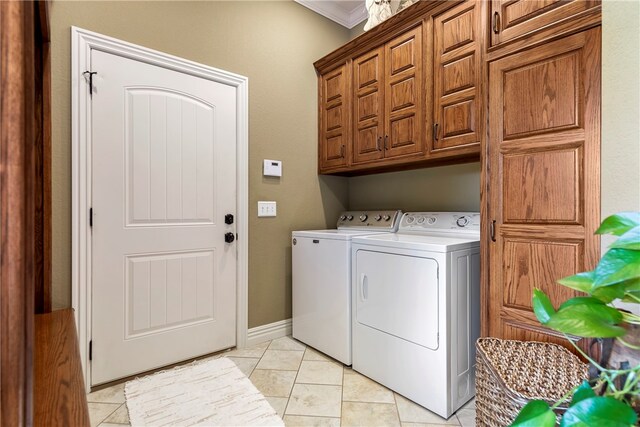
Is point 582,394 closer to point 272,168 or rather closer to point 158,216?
point 158,216

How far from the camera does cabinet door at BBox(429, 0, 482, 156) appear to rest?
185 cm

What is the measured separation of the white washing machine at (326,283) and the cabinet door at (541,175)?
948 millimetres

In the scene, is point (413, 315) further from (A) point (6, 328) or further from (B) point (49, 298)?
(B) point (49, 298)

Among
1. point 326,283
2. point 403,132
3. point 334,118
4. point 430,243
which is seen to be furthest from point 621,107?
point 334,118

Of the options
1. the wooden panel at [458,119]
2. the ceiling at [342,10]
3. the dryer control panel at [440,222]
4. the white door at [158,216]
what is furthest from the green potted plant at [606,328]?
the ceiling at [342,10]

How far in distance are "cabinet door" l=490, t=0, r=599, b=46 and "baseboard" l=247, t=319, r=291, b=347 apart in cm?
242

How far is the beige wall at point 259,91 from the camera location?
1.82 metres

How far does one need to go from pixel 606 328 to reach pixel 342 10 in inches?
128

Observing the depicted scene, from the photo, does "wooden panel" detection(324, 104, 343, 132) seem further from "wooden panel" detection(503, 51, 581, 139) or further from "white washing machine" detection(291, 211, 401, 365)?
"wooden panel" detection(503, 51, 581, 139)

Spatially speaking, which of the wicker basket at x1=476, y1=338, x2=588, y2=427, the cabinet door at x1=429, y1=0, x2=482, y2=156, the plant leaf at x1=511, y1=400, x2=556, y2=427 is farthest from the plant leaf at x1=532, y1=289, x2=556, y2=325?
the cabinet door at x1=429, y1=0, x2=482, y2=156

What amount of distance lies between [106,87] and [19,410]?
81.4 inches

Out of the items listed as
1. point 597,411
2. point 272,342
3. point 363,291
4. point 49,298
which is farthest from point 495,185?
point 49,298

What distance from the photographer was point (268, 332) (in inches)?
104

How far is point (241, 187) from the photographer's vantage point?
8.10 feet
